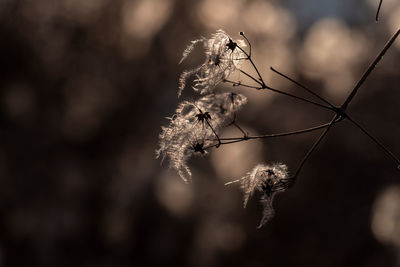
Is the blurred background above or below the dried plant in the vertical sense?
above

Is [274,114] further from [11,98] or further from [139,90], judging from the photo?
A: [11,98]

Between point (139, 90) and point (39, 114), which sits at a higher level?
point (139, 90)

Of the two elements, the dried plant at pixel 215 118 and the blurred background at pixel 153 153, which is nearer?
the dried plant at pixel 215 118

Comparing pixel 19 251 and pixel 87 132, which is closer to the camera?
pixel 19 251

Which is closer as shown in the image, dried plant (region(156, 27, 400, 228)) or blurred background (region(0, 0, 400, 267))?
dried plant (region(156, 27, 400, 228))

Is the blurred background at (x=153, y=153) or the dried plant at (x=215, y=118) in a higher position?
the blurred background at (x=153, y=153)

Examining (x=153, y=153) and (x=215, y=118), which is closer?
(x=215, y=118)

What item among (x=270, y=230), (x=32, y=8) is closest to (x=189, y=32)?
(x=32, y=8)

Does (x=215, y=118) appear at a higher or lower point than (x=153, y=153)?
lower
